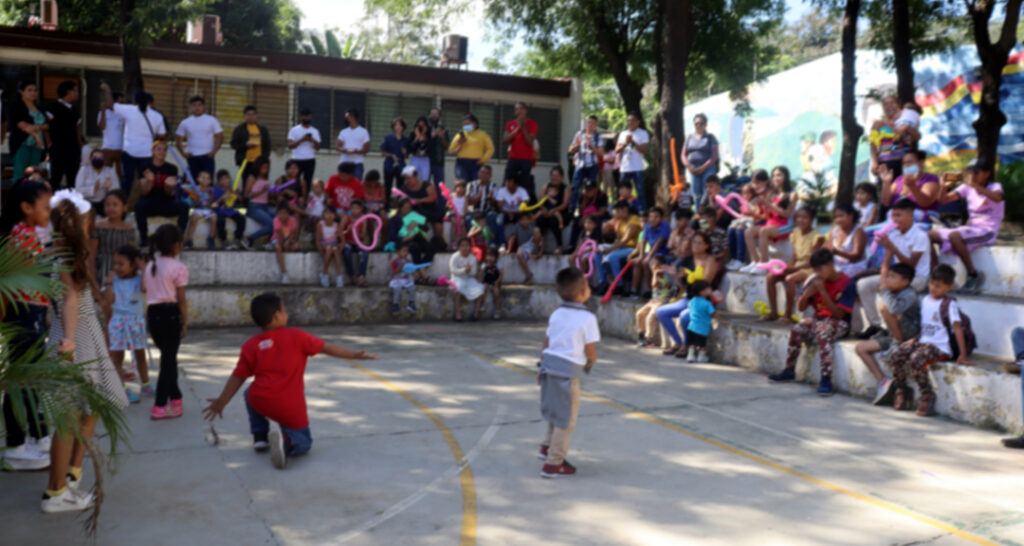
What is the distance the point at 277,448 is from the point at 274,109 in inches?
607

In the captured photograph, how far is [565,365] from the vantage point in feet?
20.0

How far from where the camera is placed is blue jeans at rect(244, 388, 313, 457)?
20.5 feet

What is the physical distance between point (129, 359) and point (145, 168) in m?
4.27

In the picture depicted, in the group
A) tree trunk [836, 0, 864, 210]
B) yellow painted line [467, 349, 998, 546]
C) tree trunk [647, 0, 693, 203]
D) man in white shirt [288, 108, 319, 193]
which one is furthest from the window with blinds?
yellow painted line [467, 349, 998, 546]

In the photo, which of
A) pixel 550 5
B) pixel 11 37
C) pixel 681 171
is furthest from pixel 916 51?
pixel 11 37

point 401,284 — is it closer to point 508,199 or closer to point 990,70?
point 508,199

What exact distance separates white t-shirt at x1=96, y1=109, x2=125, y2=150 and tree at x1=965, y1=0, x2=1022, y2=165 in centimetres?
1322

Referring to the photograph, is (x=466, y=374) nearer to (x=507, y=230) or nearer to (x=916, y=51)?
(x=507, y=230)

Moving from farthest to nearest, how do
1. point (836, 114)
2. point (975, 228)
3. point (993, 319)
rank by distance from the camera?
1. point (836, 114)
2. point (975, 228)
3. point (993, 319)

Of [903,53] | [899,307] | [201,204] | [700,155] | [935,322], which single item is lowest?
[935,322]

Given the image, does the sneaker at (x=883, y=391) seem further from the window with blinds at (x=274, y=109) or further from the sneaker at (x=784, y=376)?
the window with blinds at (x=274, y=109)

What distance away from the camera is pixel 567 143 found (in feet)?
74.3

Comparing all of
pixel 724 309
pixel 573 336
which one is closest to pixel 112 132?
pixel 724 309

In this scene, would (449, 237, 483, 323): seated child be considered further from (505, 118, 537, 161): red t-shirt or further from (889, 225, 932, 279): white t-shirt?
(889, 225, 932, 279): white t-shirt
